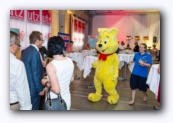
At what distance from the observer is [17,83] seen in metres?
1.90

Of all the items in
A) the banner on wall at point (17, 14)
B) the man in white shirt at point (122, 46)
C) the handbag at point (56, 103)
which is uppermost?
the banner on wall at point (17, 14)

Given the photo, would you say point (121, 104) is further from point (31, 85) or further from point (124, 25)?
point (31, 85)

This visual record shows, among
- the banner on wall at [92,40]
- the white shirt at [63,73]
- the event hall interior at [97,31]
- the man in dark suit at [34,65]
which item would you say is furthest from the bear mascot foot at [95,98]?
the white shirt at [63,73]

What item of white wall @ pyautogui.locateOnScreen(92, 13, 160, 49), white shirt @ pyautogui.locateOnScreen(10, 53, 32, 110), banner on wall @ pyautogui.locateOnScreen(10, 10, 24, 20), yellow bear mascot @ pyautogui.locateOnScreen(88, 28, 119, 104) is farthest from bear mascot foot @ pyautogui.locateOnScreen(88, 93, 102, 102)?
banner on wall @ pyautogui.locateOnScreen(10, 10, 24, 20)

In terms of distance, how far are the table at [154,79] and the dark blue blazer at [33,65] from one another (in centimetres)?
151

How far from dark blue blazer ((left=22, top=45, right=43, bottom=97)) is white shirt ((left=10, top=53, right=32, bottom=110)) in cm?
12

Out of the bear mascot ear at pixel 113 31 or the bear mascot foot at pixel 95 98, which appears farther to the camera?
the bear mascot foot at pixel 95 98

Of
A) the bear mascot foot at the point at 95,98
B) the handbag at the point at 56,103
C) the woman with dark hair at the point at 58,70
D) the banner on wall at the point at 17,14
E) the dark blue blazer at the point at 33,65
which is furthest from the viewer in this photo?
the bear mascot foot at the point at 95,98

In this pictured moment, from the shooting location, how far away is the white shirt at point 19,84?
1.87 meters

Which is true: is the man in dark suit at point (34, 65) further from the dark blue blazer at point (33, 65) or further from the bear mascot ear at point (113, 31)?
the bear mascot ear at point (113, 31)
